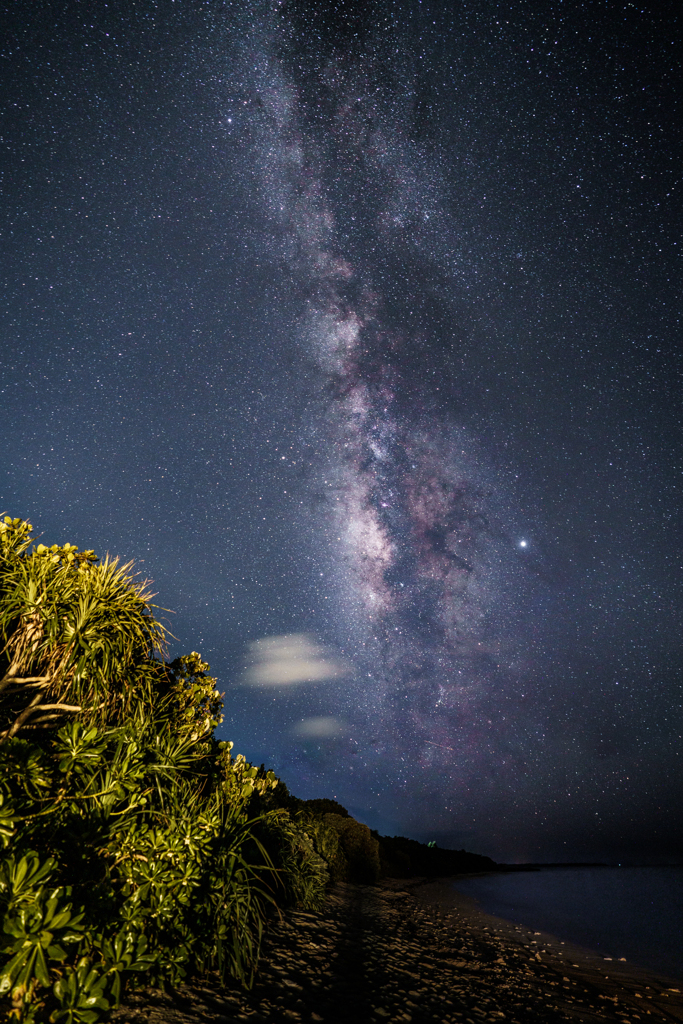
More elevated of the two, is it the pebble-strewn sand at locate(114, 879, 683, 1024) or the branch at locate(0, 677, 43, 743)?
the branch at locate(0, 677, 43, 743)

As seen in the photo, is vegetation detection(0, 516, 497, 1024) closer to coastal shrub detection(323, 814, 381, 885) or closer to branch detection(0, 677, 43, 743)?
branch detection(0, 677, 43, 743)

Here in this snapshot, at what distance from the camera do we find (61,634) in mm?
4926

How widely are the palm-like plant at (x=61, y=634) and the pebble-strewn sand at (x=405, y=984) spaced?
2.55m

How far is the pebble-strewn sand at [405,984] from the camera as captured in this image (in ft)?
14.2

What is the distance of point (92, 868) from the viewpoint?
12.0 ft

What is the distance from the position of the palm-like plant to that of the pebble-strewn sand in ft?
8.36

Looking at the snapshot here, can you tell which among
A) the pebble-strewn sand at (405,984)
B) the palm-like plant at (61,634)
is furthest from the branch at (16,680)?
the pebble-strewn sand at (405,984)

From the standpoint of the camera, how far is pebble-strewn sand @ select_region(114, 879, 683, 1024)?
432 centimetres

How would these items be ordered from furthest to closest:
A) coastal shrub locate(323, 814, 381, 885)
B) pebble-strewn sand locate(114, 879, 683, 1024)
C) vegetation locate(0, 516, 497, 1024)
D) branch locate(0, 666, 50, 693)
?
coastal shrub locate(323, 814, 381, 885) → branch locate(0, 666, 50, 693) → pebble-strewn sand locate(114, 879, 683, 1024) → vegetation locate(0, 516, 497, 1024)

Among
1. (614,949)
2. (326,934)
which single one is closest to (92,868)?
(326,934)

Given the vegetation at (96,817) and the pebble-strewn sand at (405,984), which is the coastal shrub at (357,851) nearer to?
the pebble-strewn sand at (405,984)

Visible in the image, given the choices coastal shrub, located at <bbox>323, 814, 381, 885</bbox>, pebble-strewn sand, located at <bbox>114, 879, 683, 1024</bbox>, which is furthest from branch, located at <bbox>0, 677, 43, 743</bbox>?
coastal shrub, located at <bbox>323, 814, 381, 885</bbox>

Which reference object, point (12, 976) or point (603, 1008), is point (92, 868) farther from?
point (603, 1008)

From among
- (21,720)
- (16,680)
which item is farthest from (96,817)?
(16,680)
